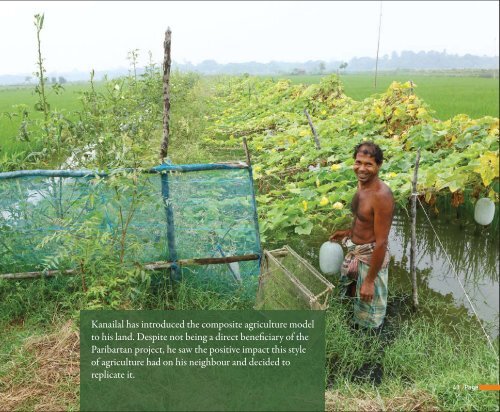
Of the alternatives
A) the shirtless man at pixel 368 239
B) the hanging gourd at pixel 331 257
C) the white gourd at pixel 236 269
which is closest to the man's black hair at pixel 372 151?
the shirtless man at pixel 368 239

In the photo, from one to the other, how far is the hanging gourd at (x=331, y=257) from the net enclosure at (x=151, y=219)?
23.4 inches

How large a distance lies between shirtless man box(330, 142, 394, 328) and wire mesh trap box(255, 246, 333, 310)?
28 cm

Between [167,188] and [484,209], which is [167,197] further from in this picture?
[484,209]

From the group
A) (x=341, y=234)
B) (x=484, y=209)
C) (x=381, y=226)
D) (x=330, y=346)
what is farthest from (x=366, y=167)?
(x=484, y=209)

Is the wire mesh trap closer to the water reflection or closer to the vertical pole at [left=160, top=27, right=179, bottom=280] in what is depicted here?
the vertical pole at [left=160, top=27, right=179, bottom=280]

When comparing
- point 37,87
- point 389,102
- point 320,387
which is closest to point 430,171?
point 320,387

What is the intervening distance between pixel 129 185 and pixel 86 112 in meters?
2.30

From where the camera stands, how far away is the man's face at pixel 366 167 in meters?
3.08

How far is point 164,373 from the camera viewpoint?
9.26 feet

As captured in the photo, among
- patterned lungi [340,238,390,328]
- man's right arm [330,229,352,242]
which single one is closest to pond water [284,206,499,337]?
man's right arm [330,229,352,242]

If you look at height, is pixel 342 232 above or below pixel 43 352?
above

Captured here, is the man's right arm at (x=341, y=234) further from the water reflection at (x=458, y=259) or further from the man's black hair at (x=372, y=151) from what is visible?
the water reflection at (x=458, y=259)

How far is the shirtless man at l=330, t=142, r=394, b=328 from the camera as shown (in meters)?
3.10

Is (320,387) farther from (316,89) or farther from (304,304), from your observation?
(316,89)
